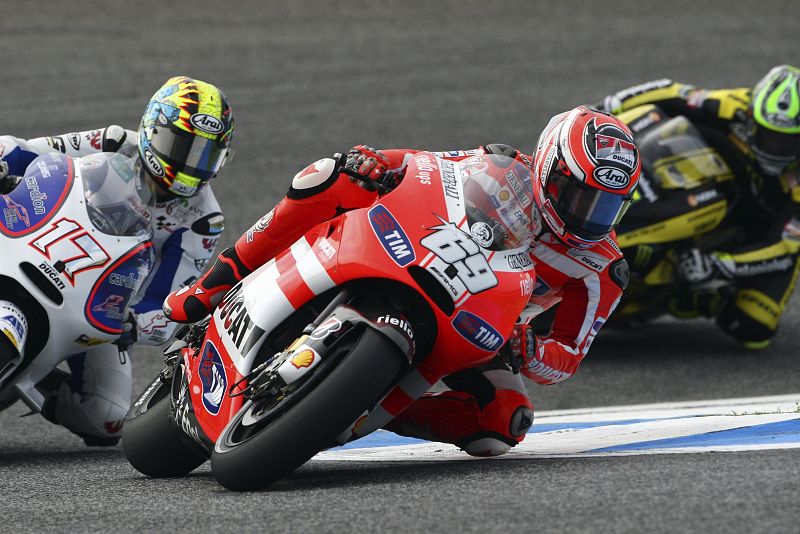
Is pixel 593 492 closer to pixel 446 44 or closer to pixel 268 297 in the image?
pixel 268 297

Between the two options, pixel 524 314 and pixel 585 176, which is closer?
pixel 585 176

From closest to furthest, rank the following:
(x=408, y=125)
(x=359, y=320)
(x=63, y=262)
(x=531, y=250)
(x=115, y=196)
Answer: (x=359, y=320) → (x=531, y=250) → (x=63, y=262) → (x=115, y=196) → (x=408, y=125)

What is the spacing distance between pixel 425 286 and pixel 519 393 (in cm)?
105

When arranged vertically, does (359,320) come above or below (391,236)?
below

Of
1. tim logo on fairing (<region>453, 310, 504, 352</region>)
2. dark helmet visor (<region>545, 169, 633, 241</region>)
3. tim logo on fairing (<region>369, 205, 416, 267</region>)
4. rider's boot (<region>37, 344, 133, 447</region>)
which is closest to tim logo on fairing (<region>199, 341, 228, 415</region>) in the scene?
tim logo on fairing (<region>369, 205, 416, 267</region>)

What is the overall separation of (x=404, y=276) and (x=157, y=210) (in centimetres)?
248

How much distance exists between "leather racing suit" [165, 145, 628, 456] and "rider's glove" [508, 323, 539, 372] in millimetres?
28

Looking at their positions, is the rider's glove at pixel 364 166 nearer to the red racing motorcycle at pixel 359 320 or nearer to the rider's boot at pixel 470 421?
the red racing motorcycle at pixel 359 320

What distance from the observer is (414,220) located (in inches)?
186

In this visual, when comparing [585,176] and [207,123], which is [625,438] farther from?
[207,123]

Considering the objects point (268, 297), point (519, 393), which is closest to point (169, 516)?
point (268, 297)

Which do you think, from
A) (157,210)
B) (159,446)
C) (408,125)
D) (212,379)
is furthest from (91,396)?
(408,125)

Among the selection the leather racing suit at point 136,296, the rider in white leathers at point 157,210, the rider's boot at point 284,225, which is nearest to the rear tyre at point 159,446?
the rider's boot at point 284,225

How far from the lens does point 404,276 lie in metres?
4.59
